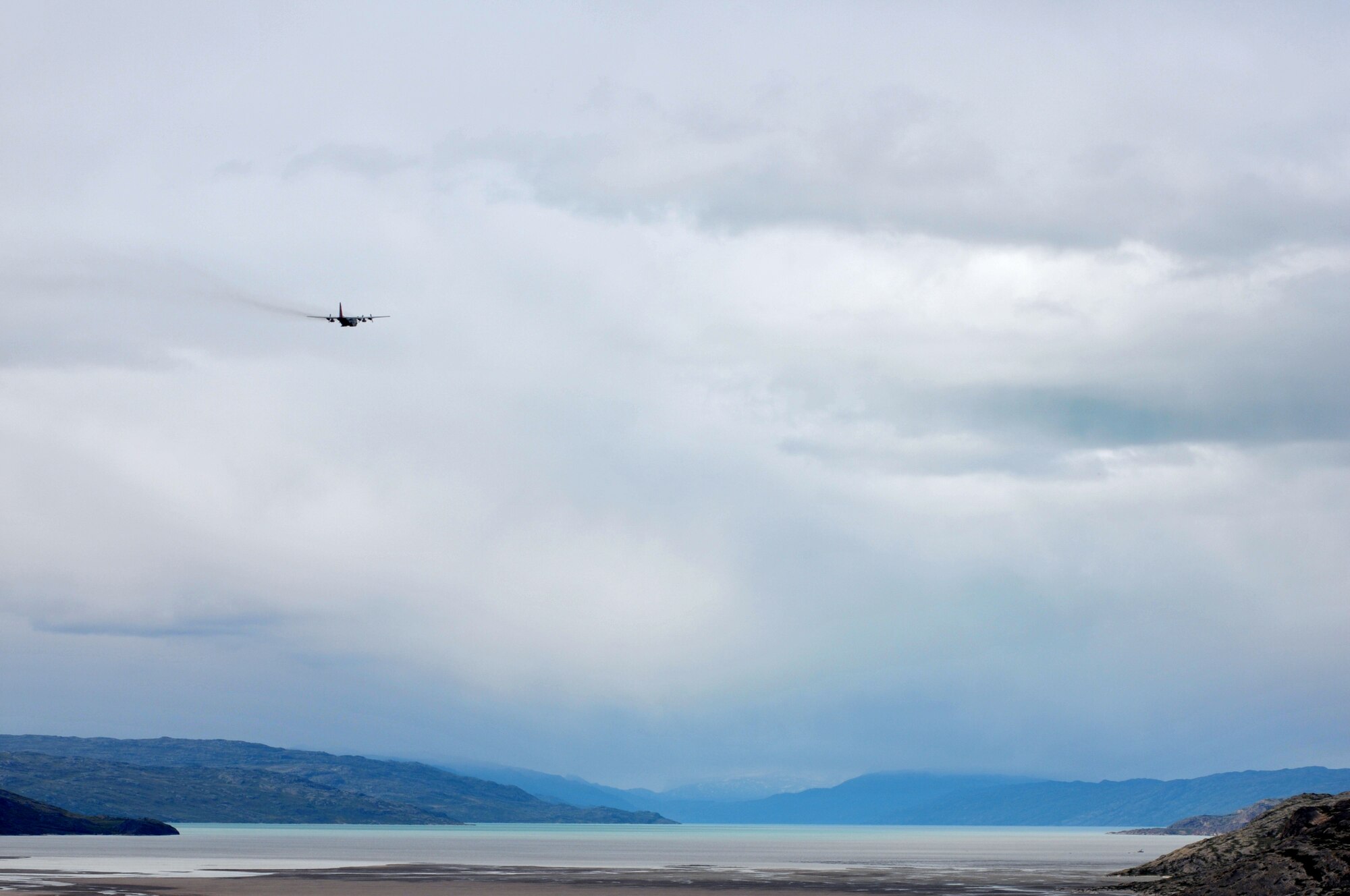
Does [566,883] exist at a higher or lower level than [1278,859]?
lower

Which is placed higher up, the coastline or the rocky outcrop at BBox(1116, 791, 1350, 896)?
the rocky outcrop at BBox(1116, 791, 1350, 896)

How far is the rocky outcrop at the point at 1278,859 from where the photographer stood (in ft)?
363

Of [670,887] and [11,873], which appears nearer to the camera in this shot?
[670,887]

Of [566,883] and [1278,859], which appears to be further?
[566,883]

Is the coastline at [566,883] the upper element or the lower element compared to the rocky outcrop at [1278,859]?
lower

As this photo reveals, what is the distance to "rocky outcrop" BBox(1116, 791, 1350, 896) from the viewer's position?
110562mm

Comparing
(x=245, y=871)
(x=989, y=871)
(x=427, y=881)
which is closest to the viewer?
(x=427, y=881)

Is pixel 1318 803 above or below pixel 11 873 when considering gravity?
above

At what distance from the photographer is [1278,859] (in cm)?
11619

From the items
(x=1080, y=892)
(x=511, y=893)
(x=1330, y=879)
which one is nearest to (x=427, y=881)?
(x=511, y=893)

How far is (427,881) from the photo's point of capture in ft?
492

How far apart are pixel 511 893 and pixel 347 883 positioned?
2611 centimetres

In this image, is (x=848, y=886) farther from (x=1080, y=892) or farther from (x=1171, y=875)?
(x=1171, y=875)

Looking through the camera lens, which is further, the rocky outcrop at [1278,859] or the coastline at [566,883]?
the coastline at [566,883]
